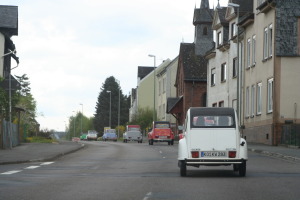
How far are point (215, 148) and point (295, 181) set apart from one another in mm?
2649

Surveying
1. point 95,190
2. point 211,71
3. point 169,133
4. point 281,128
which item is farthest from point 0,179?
point 211,71

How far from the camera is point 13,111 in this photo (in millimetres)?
48438

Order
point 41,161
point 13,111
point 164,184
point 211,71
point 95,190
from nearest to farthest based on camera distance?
point 95,190
point 164,184
point 41,161
point 13,111
point 211,71

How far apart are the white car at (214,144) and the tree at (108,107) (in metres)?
140

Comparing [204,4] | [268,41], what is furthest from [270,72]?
[204,4]

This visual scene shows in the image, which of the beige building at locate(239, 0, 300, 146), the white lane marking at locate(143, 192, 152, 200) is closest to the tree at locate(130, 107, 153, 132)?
the beige building at locate(239, 0, 300, 146)

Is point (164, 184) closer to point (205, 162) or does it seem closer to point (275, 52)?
point (205, 162)

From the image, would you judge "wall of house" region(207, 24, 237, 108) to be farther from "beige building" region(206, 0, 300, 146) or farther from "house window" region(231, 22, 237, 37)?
"beige building" region(206, 0, 300, 146)

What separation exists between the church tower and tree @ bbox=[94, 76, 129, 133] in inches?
3256

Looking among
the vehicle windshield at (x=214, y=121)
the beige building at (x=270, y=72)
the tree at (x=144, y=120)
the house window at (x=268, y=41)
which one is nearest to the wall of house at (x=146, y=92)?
the tree at (x=144, y=120)

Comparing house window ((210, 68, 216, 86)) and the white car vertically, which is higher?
house window ((210, 68, 216, 86))

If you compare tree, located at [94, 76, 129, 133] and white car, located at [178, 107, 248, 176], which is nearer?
white car, located at [178, 107, 248, 176]

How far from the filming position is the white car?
751 inches

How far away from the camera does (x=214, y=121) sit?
19.8 metres
